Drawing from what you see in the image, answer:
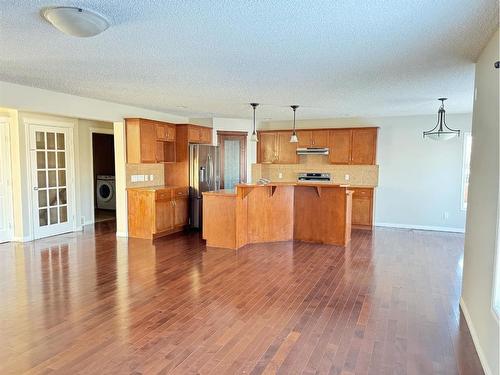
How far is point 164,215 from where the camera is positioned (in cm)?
646

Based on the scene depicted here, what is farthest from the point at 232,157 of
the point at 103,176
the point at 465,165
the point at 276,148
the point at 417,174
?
the point at 465,165

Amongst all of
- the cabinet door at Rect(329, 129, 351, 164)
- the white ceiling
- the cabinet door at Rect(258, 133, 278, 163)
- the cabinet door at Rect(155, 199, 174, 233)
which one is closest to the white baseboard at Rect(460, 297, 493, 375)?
the white ceiling

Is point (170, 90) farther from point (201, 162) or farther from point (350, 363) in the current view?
point (350, 363)

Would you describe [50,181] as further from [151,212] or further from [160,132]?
[160,132]

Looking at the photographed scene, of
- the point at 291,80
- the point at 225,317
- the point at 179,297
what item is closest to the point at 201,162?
the point at 291,80

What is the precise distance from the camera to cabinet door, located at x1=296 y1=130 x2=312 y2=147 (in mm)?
8016

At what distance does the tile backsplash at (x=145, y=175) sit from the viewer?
21.6 feet

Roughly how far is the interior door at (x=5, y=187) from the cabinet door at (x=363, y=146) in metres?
6.46

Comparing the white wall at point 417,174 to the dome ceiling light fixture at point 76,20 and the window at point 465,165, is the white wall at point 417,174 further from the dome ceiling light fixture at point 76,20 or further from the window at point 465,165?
the dome ceiling light fixture at point 76,20

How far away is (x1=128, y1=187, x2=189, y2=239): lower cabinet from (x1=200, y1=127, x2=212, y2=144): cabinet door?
1434 millimetres

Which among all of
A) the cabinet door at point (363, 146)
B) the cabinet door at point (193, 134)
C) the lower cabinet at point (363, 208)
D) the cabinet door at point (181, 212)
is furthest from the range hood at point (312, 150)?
the cabinet door at point (181, 212)

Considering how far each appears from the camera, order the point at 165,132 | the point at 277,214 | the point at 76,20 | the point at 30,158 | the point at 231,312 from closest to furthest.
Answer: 1. the point at 76,20
2. the point at 231,312
3. the point at 30,158
4. the point at 277,214
5. the point at 165,132

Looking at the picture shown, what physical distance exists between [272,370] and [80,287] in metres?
2.47

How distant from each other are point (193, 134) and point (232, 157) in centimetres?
135
